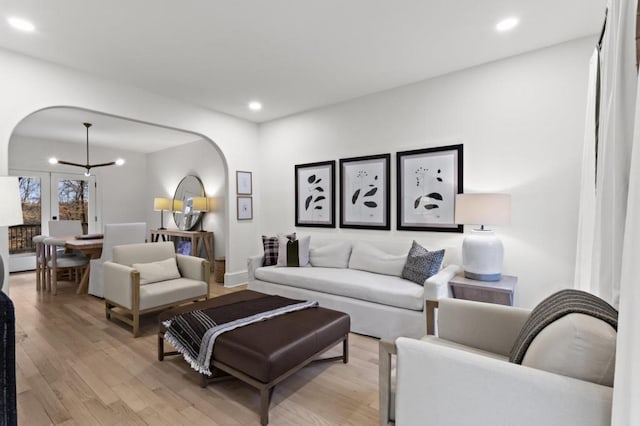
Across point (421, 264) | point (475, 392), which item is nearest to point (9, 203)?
point (475, 392)

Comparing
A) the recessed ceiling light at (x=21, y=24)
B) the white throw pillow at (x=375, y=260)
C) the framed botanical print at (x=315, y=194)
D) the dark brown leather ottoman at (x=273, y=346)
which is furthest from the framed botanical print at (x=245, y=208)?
the recessed ceiling light at (x=21, y=24)

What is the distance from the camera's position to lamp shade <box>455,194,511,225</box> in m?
2.65

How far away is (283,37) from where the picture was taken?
8.53 feet

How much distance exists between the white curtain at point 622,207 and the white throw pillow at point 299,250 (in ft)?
9.22

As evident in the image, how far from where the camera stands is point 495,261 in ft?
8.82

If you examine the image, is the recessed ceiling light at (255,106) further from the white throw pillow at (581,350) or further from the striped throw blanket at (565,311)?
the white throw pillow at (581,350)

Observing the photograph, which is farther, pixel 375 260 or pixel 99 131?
pixel 99 131

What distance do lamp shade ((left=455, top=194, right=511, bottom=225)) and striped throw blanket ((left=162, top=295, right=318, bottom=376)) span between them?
157cm

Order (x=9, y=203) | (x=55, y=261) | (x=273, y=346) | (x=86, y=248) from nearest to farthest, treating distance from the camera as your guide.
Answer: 1. (x=273, y=346)
2. (x=9, y=203)
3. (x=86, y=248)
4. (x=55, y=261)

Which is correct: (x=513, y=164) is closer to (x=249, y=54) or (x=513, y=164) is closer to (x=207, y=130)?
(x=249, y=54)

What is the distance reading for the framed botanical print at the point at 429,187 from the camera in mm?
3275

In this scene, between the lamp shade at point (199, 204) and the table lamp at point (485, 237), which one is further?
the lamp shade at point (199, 204)

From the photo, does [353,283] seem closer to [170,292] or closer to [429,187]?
[429,187]

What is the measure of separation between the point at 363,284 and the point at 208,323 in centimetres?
151
